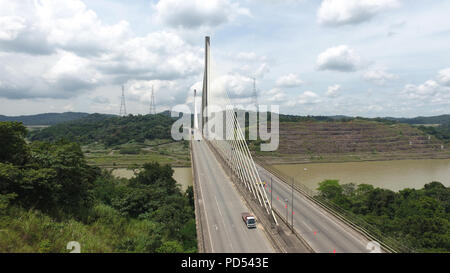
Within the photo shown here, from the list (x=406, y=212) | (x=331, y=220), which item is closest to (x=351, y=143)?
(x=406, y=212)

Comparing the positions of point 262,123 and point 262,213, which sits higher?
point 262,123

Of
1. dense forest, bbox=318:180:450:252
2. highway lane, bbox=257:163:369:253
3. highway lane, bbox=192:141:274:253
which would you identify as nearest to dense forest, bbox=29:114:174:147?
highway lane, bbox=192:141:274:253

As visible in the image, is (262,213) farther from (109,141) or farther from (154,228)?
(109,141)

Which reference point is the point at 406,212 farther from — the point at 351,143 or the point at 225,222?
the point at 351,143

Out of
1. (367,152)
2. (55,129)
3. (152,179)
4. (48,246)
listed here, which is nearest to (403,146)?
(367,152)

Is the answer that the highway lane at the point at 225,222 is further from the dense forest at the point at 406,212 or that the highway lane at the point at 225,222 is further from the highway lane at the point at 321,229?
the dense forest at the point at 406,212

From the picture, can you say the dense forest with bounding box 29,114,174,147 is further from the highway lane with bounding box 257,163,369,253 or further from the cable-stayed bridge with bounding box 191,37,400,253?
the highway lane with bounding box 257,163,369,253
